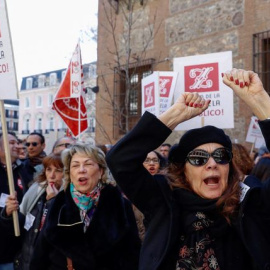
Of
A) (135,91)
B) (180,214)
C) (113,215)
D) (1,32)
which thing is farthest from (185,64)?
(135,91)

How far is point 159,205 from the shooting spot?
236 cm

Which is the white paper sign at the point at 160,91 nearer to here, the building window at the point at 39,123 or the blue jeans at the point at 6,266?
the blue jeans at the point at 6,266

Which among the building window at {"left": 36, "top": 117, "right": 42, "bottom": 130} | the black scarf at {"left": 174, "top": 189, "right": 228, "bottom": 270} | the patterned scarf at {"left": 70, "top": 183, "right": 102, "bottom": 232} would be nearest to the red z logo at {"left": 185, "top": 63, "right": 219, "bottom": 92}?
the patterned scarf at {"left": 70, "top": 183, "right": 102, "bottom": 232}

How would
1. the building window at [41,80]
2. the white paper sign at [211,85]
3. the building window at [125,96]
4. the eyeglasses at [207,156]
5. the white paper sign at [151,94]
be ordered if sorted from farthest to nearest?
1. the building window at [41,80]
2. the building window at [125,96]
3. the white paper sign at [151,94]
4. the white paper sign at [211,85]
5. the eyeglasses at [207,156]

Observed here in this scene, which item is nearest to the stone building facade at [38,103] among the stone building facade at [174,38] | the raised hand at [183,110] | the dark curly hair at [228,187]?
the stone building facade at [174,38]

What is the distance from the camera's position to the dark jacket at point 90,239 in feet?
10.5

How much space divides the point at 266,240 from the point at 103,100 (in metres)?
12.6

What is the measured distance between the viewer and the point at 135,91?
1398cm

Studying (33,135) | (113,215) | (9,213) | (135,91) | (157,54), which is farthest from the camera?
(135,91)

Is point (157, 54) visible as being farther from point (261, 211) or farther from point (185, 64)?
point (261, 211)

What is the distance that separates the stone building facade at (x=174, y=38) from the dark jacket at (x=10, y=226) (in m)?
6.24

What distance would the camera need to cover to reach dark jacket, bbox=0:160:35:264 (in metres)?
4.21

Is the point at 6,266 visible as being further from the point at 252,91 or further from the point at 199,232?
the point at 252,91

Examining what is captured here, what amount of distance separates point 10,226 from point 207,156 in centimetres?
253
